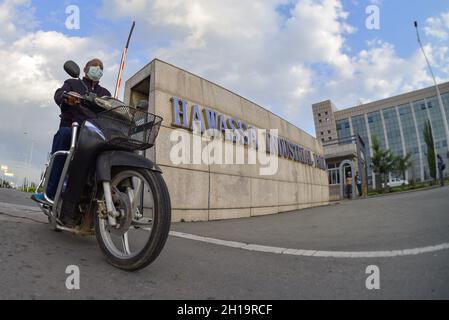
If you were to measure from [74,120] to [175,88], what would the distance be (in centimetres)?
324

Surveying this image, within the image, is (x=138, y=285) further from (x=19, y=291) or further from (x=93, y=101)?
(x=93, y=101)

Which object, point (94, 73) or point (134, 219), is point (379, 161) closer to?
point (94, 73)

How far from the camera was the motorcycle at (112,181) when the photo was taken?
5.75 ft

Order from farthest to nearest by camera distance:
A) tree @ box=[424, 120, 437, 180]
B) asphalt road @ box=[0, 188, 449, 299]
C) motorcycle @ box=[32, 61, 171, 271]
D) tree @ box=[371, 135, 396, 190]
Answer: tree @ box=[424, 120, 437, 180], tree @ box=[371, 135, 396, 190], motorcycle @ box=[32, 61, 171, 271], asphalt road @ box=[0, 188, 449, 299]

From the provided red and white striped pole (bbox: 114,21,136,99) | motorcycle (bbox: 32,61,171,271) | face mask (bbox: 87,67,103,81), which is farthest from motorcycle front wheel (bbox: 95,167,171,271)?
red and white striped pole (bbox: 114,21,136,99)

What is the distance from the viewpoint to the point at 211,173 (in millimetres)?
5746

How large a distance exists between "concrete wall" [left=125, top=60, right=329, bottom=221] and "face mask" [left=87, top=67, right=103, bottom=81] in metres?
2.20

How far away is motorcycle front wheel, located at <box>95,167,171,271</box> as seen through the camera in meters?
1.61

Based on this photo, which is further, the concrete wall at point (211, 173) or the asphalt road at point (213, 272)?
the concrete wall at point (211, 173)

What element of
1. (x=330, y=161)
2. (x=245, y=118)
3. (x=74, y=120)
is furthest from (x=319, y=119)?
(x=74, y=120)

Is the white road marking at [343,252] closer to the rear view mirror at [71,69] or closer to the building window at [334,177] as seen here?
the rear view mirror at [71,69]

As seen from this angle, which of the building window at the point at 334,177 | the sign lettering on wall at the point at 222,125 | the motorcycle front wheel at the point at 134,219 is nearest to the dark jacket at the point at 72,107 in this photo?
the motorcycle front wheel at the point at 134,219

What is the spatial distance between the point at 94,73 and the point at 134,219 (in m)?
1.70

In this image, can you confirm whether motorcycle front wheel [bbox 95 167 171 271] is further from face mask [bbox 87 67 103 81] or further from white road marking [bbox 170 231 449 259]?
white road marking [bbox 170 231 449 259]
